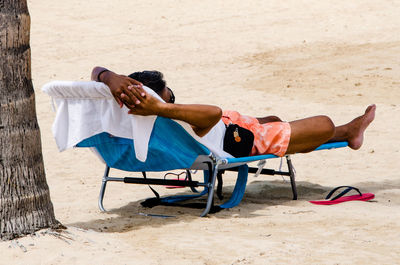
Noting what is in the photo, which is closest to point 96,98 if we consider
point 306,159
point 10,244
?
point 10,244

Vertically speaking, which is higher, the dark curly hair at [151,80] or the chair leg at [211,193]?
the dark curly hair at [151,80]

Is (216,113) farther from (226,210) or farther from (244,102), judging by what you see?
(244,102)

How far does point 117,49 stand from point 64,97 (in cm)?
936

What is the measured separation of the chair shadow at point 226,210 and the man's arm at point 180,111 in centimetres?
67

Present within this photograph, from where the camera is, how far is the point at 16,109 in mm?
3598

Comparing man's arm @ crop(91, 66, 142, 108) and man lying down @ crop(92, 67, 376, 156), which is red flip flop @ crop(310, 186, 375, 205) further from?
man's arm @ crop(91, 66, 142, 108)

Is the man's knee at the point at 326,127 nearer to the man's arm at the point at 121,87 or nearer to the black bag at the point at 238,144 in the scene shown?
the black bag at the point at 238,144

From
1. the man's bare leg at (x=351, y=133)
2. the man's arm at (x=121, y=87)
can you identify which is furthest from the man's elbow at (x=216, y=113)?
the man's bare leg at (x=351, y=133)

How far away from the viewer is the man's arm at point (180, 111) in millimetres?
4098

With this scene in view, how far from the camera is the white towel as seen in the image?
4.29 m

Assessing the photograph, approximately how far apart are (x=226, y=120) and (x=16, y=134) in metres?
1.84

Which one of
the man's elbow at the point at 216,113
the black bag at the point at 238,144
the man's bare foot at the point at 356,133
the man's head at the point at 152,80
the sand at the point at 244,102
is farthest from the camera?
the man's bare foot at the point at 356,133

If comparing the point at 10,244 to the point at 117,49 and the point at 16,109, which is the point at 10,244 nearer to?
the point at 16,109

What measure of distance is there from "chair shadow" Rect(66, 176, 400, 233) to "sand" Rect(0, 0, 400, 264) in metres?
0.02
